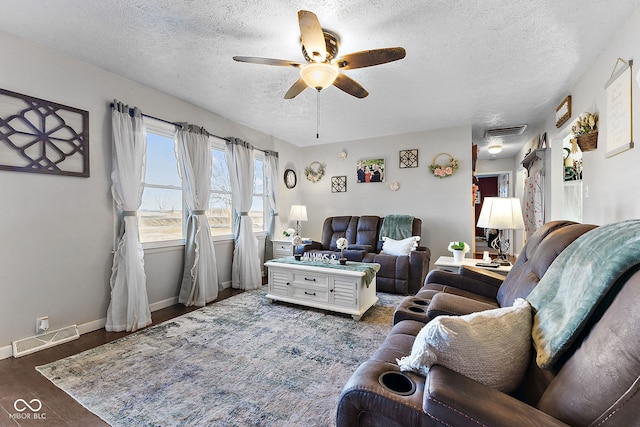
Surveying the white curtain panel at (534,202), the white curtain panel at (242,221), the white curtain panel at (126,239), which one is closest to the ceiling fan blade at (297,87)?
the white curtain panel at (126,239)

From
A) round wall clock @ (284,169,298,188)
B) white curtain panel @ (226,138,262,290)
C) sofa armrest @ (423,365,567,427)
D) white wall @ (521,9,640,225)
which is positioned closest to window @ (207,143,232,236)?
white curtain panel @ (226,138,262,290)

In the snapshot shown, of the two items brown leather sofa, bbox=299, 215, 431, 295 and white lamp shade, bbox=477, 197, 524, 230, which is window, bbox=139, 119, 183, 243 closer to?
brown leather sofa, bbox=299, 215, 431, 295

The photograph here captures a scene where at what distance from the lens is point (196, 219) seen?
3525 millimetres

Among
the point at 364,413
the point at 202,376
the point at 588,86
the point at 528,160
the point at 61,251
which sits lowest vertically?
the point at 202,376

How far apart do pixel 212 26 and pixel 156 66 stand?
95cm

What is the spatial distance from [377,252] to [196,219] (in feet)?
8.98

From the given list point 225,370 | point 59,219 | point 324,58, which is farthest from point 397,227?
point 59,219

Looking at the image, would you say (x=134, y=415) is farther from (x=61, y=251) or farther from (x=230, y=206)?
(x=230, y=206)

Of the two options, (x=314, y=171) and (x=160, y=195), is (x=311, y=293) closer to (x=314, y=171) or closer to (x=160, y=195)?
(x=160, y=195)

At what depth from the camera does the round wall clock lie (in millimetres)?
5477

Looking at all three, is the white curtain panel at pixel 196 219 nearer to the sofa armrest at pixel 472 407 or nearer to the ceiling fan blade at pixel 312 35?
the ceiling fan blade at pixel 312 35

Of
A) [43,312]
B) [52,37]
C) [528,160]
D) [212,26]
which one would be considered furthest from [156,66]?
[528,160]

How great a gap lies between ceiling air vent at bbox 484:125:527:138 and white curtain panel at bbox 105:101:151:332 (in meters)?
5.10

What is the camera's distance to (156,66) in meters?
2.68
